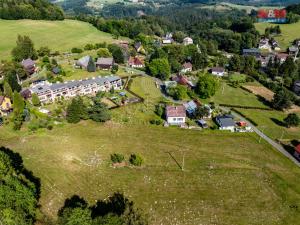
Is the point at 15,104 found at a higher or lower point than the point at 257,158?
higher

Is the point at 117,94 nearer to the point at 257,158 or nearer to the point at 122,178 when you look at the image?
the point at 122,178

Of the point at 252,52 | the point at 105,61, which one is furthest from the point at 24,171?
the point at 252,52

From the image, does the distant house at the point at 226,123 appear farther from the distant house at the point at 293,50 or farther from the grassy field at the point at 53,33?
the distant house at the point at 293,50

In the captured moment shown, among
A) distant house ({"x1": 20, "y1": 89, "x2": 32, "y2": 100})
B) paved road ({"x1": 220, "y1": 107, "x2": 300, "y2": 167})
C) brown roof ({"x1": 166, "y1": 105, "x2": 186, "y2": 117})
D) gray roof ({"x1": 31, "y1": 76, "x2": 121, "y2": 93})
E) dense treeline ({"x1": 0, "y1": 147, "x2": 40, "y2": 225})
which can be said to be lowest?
paved road ({"x1": 220, "y1": 107, "x2": 300, "y2": 167})

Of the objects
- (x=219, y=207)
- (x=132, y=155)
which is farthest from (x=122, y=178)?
(x=219, y=207)

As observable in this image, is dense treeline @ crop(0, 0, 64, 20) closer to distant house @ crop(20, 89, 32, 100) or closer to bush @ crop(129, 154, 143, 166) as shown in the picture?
distant house @ crop(20, 89, 32, 100)

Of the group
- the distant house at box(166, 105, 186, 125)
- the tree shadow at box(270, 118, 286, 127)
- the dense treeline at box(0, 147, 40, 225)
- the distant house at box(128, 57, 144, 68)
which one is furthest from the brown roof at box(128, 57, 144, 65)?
the dense treeline at box(0, 147, 40, 225)

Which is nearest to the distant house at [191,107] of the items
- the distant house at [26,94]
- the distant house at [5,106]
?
the distant house at [26,94]
